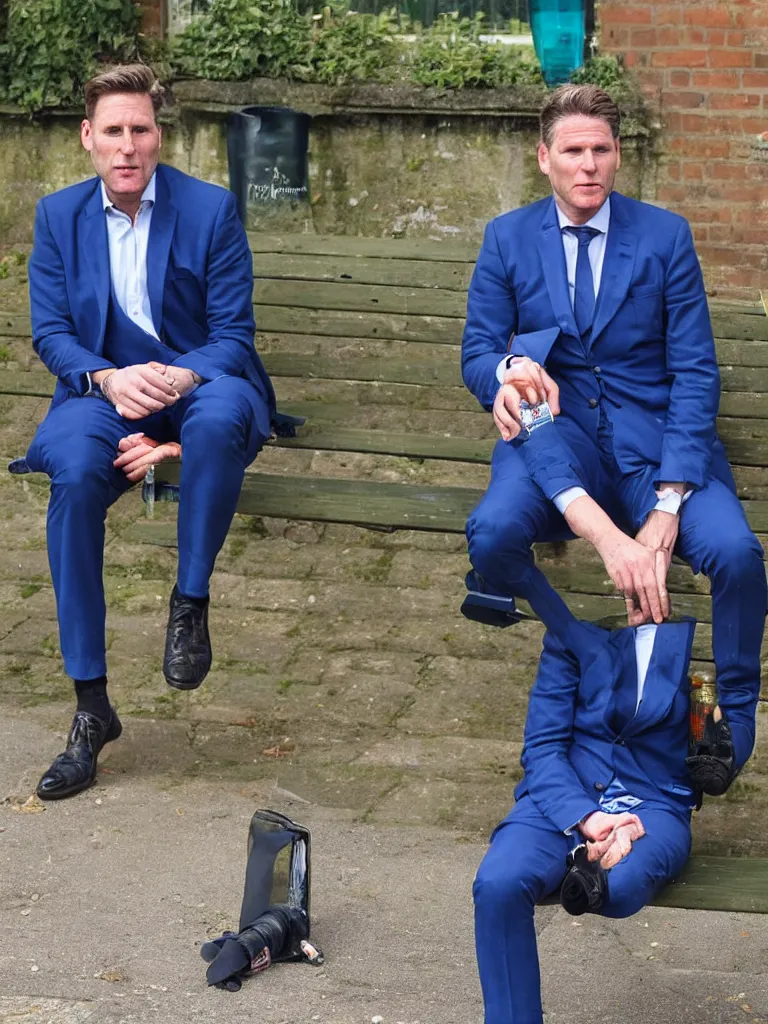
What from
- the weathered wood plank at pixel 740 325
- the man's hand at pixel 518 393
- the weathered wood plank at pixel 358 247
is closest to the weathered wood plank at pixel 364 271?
the weathered wood plank at pixel 358 247

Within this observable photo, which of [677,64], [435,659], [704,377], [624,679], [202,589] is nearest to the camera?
[624,679]

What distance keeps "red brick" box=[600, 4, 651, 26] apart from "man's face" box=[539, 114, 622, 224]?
481 cm

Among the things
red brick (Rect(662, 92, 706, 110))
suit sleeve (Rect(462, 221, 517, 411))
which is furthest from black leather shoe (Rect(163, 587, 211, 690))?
red brick (Rect(662, 92, 706, 110))

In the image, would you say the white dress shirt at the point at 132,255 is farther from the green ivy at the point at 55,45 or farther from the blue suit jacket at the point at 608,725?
the green ivy at the point at 55,45

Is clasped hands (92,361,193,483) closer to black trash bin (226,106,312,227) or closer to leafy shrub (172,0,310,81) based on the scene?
black trash bin (226,106,312,227)

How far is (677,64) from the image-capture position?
28.3ft

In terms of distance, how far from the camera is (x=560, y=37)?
29.1ft

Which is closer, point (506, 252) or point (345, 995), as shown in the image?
point (345, 995)

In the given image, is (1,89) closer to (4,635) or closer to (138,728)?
(4,635)

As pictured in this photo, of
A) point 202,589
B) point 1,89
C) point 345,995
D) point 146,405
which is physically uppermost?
point 1,89

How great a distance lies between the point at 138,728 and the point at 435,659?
1.12 meters

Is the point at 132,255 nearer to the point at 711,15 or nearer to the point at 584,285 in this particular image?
the point at 584,285

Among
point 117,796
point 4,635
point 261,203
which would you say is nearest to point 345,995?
point 117,796

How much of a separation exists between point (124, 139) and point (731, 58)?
488 cm
